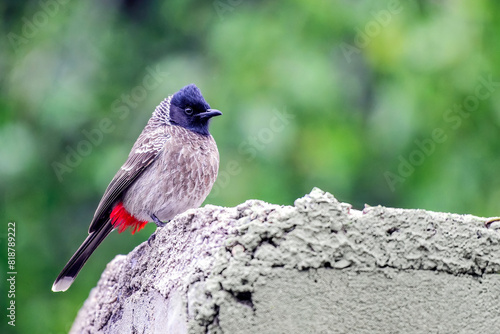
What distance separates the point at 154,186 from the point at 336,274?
2.34m

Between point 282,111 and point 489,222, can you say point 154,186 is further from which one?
point 489,222

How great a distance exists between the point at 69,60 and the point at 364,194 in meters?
3.05

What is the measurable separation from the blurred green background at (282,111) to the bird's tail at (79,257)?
1.81 m

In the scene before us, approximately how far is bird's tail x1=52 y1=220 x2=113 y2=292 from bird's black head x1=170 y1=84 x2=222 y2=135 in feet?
2.42

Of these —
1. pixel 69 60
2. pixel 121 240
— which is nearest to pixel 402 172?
pixel 121 240

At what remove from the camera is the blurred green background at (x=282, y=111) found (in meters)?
6.30

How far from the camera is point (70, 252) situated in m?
8.52

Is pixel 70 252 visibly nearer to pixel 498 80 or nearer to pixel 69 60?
pixel 69 60

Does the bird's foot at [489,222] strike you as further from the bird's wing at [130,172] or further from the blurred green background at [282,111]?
the blurred green background at [282,111]

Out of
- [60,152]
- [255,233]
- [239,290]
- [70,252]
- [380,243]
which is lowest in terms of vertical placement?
[239,290]

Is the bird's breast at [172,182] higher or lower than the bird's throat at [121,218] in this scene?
higher

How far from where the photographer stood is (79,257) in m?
4.53

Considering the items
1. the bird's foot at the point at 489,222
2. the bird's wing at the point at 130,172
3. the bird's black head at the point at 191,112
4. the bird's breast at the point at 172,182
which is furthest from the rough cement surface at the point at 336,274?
the bird's black head at the point at 191,112

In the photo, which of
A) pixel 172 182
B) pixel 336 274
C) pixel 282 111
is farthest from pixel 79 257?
pixel 336 274
